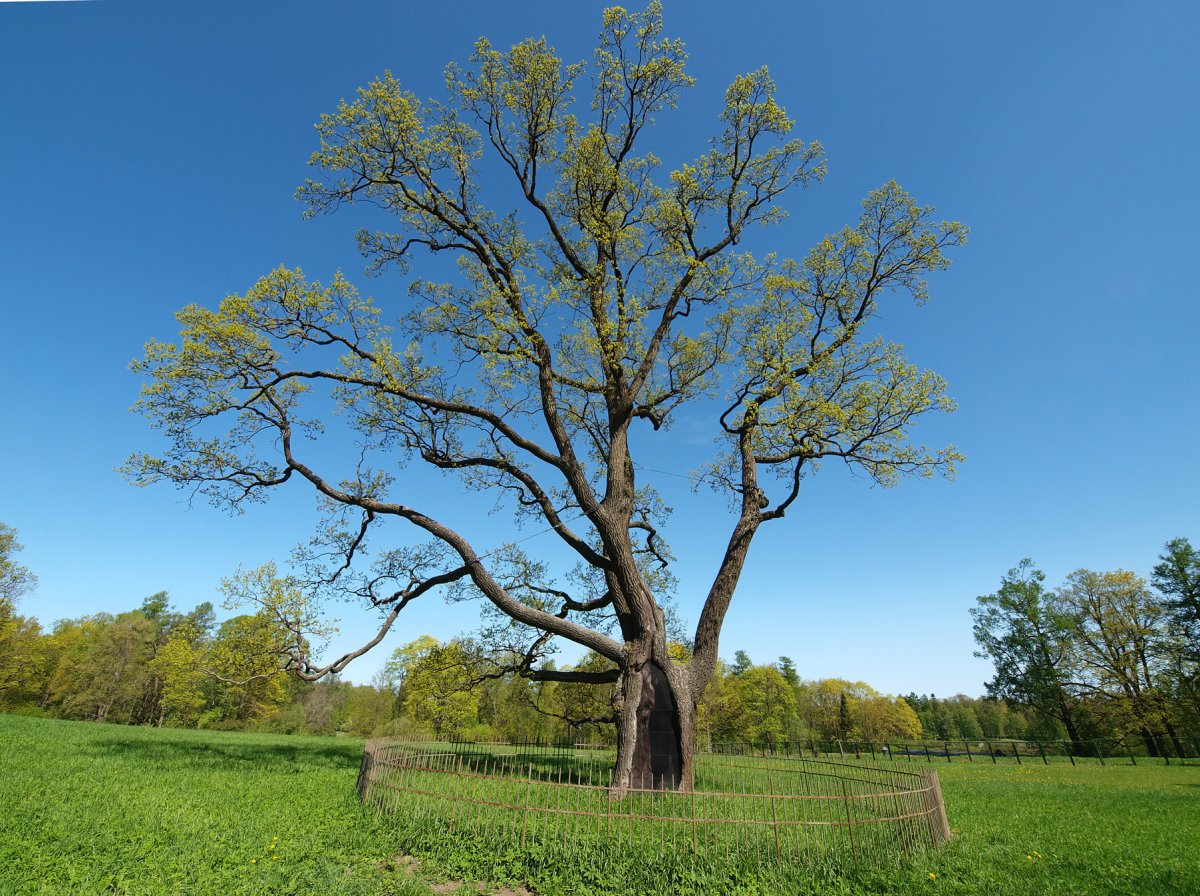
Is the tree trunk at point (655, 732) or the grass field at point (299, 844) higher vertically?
the tree trunk at point (655, 732)

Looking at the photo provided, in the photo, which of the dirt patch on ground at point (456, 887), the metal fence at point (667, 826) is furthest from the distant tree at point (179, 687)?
the dirt patch on ground at point (456, 887)

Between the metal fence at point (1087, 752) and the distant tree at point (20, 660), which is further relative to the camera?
the distant tree at point (20, 660)

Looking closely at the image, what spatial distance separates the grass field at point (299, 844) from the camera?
18.6ft

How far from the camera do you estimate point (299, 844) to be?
6.79m

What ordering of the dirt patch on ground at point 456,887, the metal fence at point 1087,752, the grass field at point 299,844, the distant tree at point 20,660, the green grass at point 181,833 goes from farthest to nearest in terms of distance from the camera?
the distant tree at point 20,660 < the metal fence at point 1087,752 < the dirt patch on ground at point 456,887 < the grass field at point 299,844 < the green grass at point 181,833

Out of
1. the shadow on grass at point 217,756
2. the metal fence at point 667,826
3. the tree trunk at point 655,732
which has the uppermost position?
the tree trunk at point 655,732

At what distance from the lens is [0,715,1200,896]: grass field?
18.6 ft

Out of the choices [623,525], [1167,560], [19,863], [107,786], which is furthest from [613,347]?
[1167,560]

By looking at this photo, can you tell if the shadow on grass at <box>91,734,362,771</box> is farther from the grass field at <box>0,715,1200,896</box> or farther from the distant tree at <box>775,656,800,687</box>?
the distant tree at <box>775,656,800,687</box>

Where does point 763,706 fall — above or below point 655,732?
above

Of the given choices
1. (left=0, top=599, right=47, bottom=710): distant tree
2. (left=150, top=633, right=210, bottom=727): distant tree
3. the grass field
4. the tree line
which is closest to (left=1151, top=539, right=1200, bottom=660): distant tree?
the tree line

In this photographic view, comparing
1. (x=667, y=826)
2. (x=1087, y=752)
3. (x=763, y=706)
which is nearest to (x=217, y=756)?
(x=667, y=826)

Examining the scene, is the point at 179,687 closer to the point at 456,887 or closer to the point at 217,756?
the point at 217,756

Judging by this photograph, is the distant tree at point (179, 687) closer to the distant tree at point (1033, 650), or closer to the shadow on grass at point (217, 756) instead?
the shadow on grass at point (217, 756)
